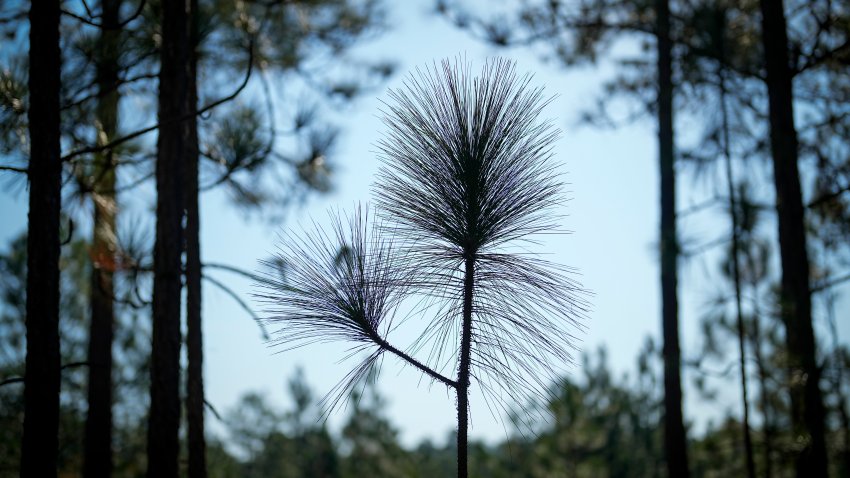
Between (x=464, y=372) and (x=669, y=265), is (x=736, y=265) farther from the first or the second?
(x=464, y=372)

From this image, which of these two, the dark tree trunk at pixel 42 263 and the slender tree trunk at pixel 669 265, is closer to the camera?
the dark tree trunk at pixel 42 263

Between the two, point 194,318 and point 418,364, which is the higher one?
point 194,318

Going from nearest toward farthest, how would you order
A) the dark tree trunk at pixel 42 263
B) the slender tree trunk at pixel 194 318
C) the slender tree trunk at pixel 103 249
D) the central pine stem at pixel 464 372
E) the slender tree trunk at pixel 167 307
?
the central pine stem at pixel 464 372, the dark tree trunk at pixel 42 263, the slender tree trunk at pixel 167 307, the slender tree trunk at pixel 103 249, the slender tree trunk at pixel 194 318

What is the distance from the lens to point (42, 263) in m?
4.41

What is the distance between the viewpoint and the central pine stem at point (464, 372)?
328 cm

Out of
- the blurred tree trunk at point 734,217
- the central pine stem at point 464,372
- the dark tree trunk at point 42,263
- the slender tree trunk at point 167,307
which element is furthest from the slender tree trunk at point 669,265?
the dark tree trunk at point 42,263

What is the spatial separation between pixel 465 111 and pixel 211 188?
409 cm

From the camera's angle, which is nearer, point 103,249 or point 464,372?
point 464,372

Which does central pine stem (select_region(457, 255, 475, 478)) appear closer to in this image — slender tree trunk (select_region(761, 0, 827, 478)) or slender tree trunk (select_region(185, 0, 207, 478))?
slender tree trunk (select_region(185, 0, 207, 478))

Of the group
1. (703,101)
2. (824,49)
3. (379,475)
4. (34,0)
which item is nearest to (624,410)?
(379,475)

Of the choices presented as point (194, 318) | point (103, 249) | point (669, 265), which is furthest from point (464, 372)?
point (669, 265)

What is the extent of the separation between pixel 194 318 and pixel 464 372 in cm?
406

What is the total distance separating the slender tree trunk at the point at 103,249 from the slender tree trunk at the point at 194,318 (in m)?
0.61

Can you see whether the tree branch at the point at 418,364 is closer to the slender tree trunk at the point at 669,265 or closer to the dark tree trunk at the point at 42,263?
the dark tree trunk at the point at 42,263
